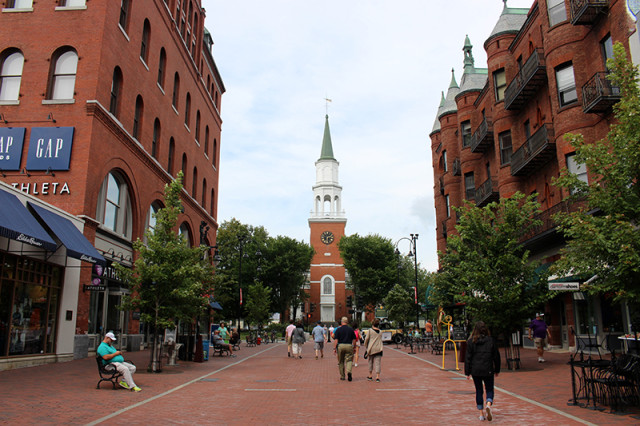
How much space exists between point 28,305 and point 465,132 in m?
28.4

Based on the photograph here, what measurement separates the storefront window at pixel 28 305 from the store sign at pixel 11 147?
15.8 feet

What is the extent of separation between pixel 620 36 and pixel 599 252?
39.0 ft

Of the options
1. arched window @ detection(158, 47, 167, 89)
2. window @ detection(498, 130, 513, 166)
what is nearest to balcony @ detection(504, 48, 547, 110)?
window @ detection(498, 130, 513, 166)

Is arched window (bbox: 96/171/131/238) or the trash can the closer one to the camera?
the trash can

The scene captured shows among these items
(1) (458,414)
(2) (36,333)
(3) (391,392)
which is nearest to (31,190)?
A: (2) (36,333)

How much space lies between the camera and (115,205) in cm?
2281

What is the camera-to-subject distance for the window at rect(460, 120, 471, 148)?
34.7 metres

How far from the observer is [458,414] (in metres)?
9.07

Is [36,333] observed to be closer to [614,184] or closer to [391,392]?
[391,392]

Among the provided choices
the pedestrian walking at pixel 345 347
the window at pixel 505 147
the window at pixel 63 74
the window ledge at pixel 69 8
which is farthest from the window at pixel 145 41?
the window at pixel 505 147

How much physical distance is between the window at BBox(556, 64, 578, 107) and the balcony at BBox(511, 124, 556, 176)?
152 centimetres

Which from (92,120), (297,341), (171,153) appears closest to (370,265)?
(171,153)

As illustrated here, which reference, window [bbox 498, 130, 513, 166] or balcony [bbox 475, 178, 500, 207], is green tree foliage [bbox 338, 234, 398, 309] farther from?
window [bbox 498, 130, 513, 166]

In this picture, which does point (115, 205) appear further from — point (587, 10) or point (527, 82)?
point (587, 10)
